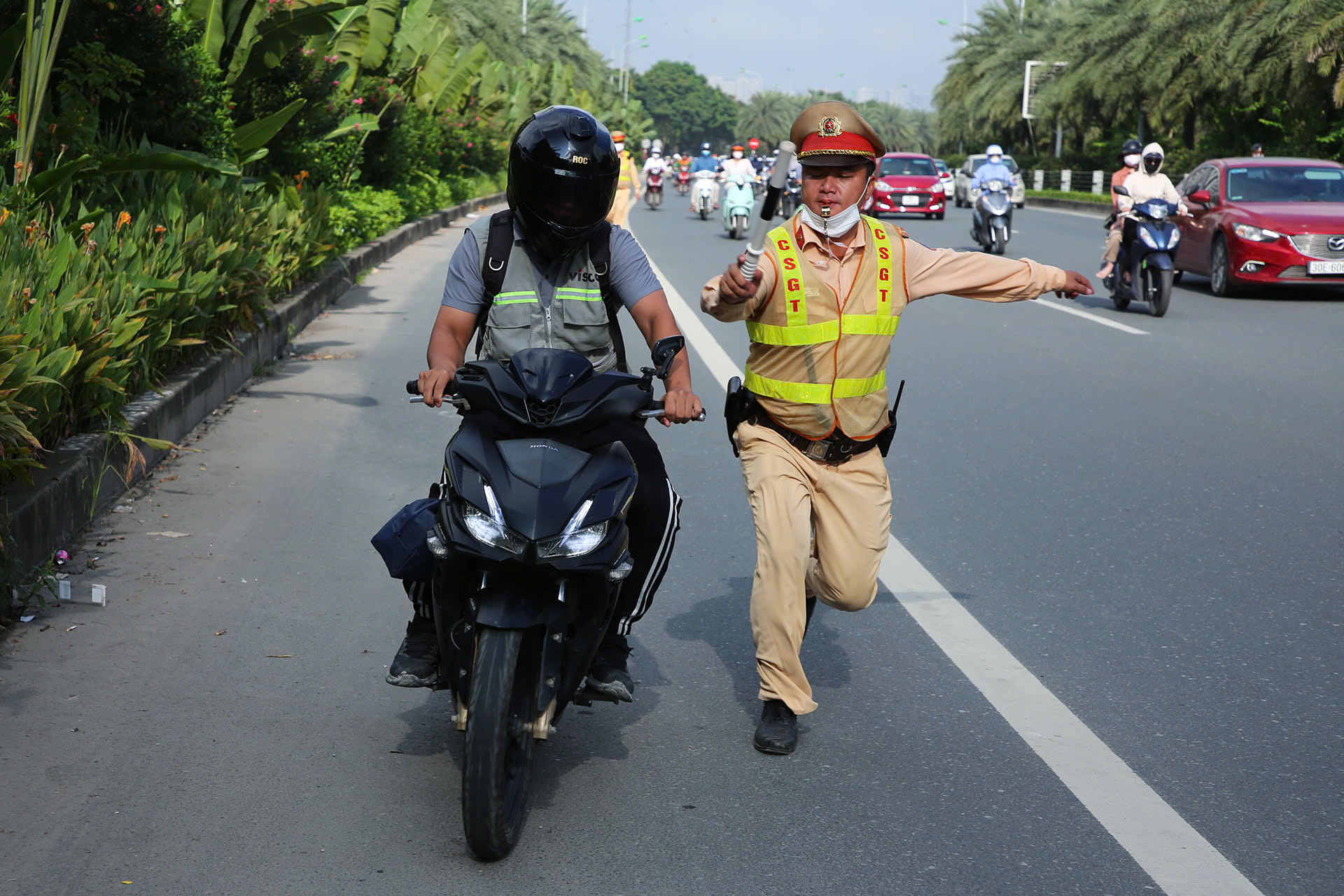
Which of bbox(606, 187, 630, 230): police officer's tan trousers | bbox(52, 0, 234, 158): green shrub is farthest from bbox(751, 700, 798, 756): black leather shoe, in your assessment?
bbox(606, 187, 630, 230): police officer's tan trousers

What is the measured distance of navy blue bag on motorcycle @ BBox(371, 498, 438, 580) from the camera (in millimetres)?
4051

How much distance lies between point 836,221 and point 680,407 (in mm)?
871

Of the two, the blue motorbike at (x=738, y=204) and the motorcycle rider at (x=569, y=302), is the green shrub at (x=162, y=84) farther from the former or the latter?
the blue motorbike at (x=738, y=204)

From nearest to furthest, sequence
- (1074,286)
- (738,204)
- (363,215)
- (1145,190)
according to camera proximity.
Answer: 1. (1074,286)
2. (1145,190)
3. (363,215)
4. (738,204)

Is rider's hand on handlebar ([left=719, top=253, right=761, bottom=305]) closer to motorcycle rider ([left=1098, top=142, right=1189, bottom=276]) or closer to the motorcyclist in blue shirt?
motorcycle rider ([left=1098, top=142, right=1189, bottom=276])

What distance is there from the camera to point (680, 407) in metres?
3.95

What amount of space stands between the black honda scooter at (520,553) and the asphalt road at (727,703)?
0.97 ft

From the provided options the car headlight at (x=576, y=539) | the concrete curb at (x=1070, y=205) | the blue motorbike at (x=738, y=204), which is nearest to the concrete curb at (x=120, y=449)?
the car headlight at (x=576, y=539)

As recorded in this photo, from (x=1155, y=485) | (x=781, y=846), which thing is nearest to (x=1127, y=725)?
(x=781, y=846)

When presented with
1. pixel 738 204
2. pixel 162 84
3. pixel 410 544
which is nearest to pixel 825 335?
pixel 410 544

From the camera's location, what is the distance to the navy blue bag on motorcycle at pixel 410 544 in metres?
4.05

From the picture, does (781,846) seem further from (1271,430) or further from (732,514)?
(1271,430)

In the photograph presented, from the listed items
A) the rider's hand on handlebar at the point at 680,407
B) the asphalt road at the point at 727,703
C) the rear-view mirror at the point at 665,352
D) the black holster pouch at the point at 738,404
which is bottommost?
the asphalt road at the point at 727,703

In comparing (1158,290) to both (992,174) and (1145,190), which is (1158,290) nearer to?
(1145,190)
